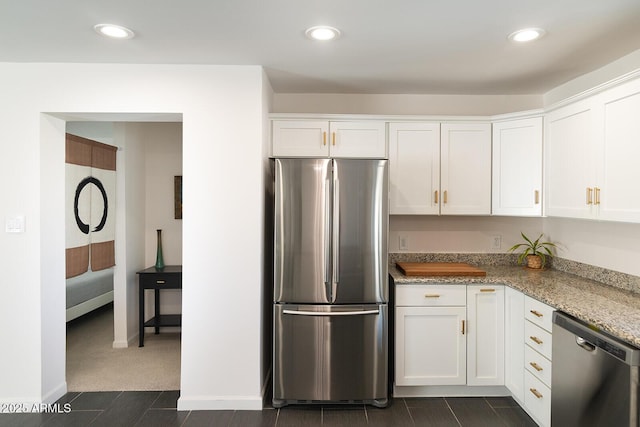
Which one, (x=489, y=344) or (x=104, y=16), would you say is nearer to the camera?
(x=104, y=16)

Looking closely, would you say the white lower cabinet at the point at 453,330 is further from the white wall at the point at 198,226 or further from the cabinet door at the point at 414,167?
the white wall at the point at 198,226

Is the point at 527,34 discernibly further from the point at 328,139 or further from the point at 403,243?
the point at 403,243

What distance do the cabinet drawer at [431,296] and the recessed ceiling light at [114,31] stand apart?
2.39 metres

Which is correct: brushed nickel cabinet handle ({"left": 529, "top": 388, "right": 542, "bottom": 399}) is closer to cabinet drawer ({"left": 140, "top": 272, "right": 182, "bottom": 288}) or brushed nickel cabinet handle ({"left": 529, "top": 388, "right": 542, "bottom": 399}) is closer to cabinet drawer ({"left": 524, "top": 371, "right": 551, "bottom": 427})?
cabinet drawer ({"left": 524, "top": 371, "right": 551, "bottom": 427})

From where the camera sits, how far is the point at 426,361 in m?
2.62

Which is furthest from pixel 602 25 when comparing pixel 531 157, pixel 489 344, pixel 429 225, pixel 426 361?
pixel 426 361

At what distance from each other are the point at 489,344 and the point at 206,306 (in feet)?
6.82

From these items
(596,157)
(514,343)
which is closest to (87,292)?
(514,343)

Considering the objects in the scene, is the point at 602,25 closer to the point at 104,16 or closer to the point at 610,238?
the point at 610,238

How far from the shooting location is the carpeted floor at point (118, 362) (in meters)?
2.88

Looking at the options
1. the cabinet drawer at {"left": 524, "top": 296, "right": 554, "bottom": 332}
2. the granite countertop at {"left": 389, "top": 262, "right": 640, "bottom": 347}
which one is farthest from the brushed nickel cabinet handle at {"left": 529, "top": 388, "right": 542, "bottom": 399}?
the granite countertop at {"left": 389, "top": 262, "right": 640, "bottom": 347}

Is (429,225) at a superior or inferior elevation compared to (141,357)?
superior

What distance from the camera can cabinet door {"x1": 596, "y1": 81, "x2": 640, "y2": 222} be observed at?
1.89 meters

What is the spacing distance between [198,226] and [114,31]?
127 cm
